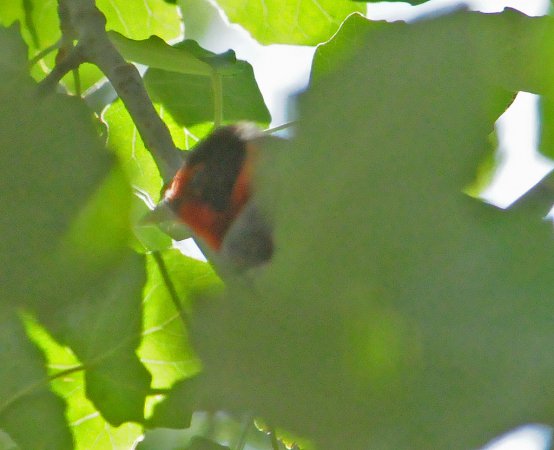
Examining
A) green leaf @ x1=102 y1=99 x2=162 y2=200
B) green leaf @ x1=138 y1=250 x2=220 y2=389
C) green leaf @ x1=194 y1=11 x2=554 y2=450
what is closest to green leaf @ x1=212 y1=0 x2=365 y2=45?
green leaf @ x1=102 y1=99 x2=162 y2=200

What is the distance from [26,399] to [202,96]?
796 mm

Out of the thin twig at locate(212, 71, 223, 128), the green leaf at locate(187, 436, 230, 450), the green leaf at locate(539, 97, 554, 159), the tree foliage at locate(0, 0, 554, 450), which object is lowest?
the thin twig at locate(212, 71, 223, 128)

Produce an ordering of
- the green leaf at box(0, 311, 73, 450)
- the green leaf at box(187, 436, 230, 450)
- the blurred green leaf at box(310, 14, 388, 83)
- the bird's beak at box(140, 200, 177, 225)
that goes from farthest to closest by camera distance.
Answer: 1. the bird's beak at box(140, 200, 177, 225)
2. the blurred green leaf at box(310, 14, 388, 83)
3. the green leaf at box(0, 311, 73, 450)
4. the green leaf at box(187, 436, 230, 450)

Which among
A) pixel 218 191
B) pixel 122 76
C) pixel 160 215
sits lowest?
pixel 218 191

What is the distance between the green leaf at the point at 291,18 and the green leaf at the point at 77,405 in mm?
820

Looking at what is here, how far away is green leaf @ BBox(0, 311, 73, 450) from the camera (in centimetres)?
99

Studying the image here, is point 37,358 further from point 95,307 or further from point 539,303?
point 539,303

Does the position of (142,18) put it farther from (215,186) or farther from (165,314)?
(165,314)

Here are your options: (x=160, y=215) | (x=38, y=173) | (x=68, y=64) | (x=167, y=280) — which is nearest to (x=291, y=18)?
(x=160, y=215)

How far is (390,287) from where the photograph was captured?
434 mm

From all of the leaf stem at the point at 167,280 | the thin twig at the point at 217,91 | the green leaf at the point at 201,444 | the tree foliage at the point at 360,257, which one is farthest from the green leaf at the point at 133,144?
the tree foliage at the point at 360,257

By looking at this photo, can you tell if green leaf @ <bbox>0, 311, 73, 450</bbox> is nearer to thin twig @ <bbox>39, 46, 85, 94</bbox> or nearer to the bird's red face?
thin twig @ <bbox>39, 46, 85, 94</bbox>

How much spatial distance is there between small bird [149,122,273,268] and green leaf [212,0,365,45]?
0.62 ft

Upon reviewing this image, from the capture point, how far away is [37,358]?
3.45ft
